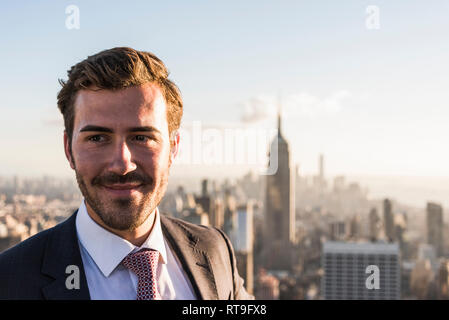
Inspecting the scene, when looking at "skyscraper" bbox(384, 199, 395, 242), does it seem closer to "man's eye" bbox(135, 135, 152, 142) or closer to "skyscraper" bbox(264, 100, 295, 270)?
"skyscraper" bbox(264, 100, 295, 270)

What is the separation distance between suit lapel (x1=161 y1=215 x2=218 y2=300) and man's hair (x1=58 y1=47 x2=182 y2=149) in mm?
368

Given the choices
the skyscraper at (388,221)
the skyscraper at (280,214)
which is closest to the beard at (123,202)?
the skyscraper at (280,214)

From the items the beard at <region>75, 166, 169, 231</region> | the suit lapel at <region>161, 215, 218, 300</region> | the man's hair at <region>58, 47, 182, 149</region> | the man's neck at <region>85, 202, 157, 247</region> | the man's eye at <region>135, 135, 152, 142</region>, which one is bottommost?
the suit lapel at <region>161, 215, 218, 300</region>

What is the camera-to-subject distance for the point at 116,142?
1.20 metres

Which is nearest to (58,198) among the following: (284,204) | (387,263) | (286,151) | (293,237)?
(387,263)

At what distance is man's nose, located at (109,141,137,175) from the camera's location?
118 centimetres

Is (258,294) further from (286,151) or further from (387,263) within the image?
(286,151)

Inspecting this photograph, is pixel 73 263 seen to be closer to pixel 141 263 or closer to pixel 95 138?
pixel 141 263

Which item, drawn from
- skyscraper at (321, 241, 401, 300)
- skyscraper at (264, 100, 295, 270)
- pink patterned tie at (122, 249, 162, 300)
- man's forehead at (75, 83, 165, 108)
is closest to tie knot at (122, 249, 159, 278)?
pink patterned tie at (122, 249, 162, 300)

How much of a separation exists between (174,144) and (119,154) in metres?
0.24

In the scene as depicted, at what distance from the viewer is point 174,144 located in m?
1.39

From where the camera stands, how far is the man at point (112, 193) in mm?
1203

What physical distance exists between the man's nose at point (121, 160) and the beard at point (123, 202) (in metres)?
0.02

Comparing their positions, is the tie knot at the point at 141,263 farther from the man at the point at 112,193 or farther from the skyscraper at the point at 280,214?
the skyscraper at the point at 280,214
